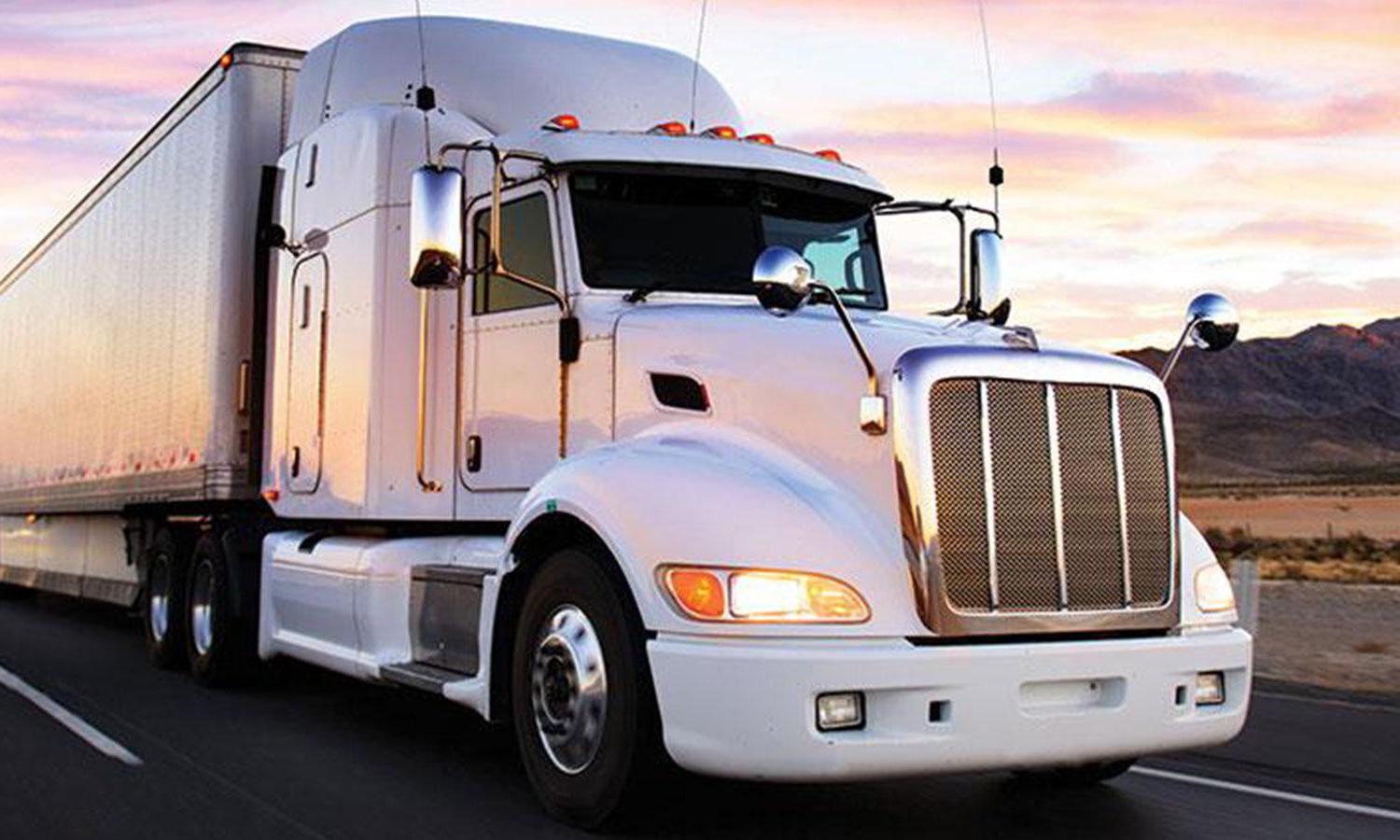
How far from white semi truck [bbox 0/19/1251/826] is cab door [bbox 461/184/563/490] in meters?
0.03

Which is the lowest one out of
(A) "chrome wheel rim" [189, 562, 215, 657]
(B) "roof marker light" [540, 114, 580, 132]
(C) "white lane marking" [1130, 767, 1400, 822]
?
(C) "white lane marking" [1130, 767, 1400, 822]

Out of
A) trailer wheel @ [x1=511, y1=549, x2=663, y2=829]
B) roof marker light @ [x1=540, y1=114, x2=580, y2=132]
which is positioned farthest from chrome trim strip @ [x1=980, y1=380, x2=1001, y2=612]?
roof marker light @ [x1=540, y1=114, x2=580, y2=132]

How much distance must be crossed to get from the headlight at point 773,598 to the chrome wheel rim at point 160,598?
23.6 ft

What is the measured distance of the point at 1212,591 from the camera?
682 centimetres

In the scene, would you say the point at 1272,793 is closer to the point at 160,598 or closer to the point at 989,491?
the point at 989,491

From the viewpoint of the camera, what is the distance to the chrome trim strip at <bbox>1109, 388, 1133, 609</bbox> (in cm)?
649

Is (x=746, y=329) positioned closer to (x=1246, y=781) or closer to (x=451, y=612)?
(x=451, y=612)

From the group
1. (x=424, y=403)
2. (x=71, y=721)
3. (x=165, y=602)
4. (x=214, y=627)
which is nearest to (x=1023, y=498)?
(x=424, y=403)

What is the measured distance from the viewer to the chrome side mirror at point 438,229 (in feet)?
23.8

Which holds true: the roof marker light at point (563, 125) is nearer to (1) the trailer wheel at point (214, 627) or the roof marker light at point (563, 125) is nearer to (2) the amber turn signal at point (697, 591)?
(2) the amber turn signal at point (697, 591)

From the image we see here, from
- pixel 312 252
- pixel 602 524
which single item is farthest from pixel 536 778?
pixel 312 252

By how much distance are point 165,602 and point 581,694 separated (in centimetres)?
668

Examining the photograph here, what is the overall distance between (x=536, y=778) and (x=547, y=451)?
153 cm

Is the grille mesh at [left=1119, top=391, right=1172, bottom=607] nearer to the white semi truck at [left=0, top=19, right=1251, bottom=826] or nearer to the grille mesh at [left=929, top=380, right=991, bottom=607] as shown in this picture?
the white semi truck at [left=0, top=19, right=1251, bottom=826]
